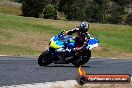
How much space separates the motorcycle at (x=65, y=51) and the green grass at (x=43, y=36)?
1881cm

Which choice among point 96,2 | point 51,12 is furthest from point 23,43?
point 96,2

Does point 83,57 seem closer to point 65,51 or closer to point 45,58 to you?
point 65,51

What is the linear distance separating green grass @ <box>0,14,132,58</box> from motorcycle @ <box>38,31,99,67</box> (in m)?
18.8

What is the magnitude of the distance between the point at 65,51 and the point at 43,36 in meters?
30.4

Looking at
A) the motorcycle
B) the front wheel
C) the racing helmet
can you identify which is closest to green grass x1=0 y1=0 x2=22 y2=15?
the front wheel

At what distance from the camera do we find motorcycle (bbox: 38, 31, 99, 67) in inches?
591

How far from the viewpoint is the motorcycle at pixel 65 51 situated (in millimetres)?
15008

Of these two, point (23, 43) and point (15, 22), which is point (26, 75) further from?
point (15, 22)

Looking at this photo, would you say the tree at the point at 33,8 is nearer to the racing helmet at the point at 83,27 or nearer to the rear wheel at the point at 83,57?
the rear wheel at the point at 83,57

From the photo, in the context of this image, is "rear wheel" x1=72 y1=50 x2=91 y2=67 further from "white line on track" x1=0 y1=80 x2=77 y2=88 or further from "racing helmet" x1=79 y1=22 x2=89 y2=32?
"white line on track" x1=0 y1=80 x2=77 y2=88

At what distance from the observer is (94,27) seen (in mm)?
56594


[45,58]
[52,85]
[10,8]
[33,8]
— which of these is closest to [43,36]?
[45,58]

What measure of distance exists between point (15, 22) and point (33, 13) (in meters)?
44.0

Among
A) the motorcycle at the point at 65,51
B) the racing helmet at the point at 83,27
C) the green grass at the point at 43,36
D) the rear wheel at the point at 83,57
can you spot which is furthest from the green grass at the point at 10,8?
the racing helmet at the point at 83,27
